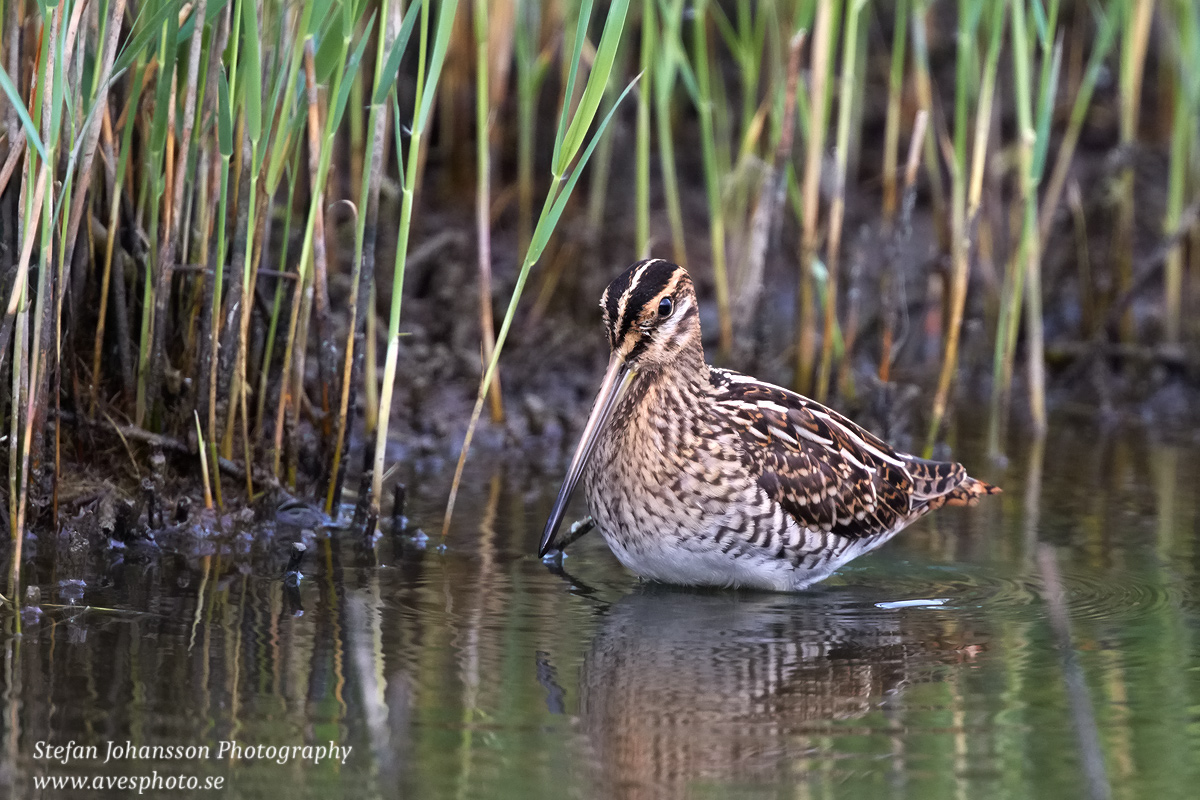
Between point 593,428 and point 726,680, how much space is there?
47.7 inches

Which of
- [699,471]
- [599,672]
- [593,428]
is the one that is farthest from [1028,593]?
[599,672]

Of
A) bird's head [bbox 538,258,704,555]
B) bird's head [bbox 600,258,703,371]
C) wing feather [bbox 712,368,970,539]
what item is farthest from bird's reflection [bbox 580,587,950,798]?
bird's head [bbox 600,258,703,371]

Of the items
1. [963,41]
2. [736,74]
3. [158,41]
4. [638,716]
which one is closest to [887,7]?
[736,74]

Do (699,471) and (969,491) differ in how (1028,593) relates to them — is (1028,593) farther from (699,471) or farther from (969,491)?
(699,471)

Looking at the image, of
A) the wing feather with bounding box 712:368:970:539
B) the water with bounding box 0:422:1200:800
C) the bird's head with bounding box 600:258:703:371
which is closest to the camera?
Result: the water with bounding box 0:422:1200:800

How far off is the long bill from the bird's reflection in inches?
13.6

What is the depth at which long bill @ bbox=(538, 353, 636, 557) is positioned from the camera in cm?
499

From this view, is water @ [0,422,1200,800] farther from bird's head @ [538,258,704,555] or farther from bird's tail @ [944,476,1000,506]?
bird's head @ [538,258,704,555]

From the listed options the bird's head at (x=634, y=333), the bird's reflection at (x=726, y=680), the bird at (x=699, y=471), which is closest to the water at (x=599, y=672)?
the bird's reflection at (x=726, y=680)

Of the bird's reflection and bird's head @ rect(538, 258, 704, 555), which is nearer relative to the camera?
the bird's reflection

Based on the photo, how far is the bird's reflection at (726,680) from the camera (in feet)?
11.3

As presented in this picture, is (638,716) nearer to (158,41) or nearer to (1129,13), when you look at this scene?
(158,41)

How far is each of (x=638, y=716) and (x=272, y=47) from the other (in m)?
2.43

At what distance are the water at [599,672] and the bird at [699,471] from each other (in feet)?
0.45
